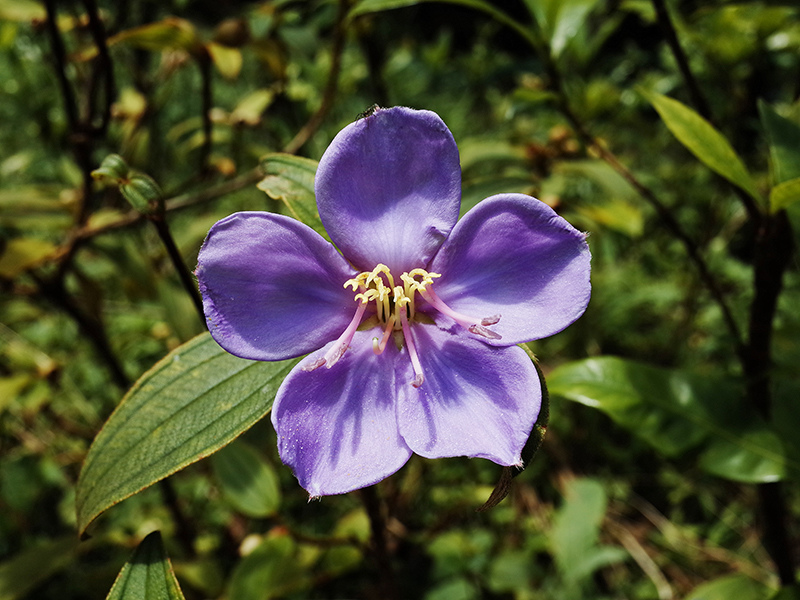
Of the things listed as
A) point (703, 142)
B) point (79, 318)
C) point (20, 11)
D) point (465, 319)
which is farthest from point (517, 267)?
point (20, 11)

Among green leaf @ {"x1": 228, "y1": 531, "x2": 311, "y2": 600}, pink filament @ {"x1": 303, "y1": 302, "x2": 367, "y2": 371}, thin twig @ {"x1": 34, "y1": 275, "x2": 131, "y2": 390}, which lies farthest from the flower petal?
thin twig @ {"x1": 34, "y1": 275, "x2": 131, "y2": 390}

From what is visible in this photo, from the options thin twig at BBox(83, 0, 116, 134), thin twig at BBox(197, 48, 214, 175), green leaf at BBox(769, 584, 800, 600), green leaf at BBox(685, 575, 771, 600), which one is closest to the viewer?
green leaf at BBox(769, 584, 800, 600)

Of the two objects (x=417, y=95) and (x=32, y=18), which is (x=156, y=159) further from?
(x=417, y=95)

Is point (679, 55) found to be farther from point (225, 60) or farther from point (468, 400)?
point (225, 60)

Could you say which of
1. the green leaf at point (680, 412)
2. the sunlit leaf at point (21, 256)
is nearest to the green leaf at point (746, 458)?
the green leaf at point (680, 412)

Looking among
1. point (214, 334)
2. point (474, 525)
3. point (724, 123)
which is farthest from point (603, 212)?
point (214, 334)

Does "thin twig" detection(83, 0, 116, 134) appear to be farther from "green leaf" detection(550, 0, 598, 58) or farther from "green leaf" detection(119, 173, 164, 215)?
"green leaf" detection(550, 0, 598, 58)

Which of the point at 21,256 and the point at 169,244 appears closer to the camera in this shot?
the point at 169,244
